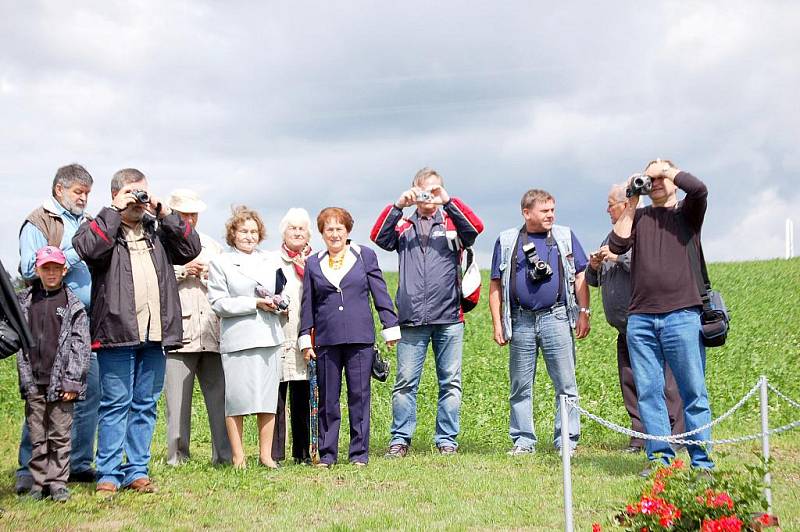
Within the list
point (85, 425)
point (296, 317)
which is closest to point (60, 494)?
point (85, 425)

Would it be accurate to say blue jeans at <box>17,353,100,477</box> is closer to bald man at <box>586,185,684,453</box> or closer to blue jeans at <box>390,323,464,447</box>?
blue jeans at <box>390,323,464,447</box>

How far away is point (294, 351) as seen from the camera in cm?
815

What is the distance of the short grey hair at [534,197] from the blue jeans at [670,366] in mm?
1670

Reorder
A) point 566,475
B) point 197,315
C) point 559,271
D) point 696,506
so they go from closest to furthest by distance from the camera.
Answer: point 696,506
point 566,475
point 197,315
point 559,271

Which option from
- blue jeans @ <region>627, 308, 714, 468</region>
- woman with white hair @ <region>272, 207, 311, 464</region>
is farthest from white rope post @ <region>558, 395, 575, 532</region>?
woman with white hair @ <region>272, 207, 311, 464</region>

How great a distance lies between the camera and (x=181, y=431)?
331 inches

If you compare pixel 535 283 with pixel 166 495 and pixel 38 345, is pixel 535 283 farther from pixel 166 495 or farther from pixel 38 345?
pixel 38 345

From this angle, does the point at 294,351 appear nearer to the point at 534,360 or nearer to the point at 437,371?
the point at 437,371

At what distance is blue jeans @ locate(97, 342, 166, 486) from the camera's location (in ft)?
21.8

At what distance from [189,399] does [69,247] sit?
213 cm

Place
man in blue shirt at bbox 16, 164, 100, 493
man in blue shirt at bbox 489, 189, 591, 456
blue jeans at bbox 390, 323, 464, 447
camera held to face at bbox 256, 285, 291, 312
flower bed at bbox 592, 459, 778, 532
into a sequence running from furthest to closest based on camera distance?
1. blue jeans at bbox 390, 323, 464, 447
2. man in blue shirt at bbox 489, 189, 591, 456
3. camera held to face at bbox 256, 285, 291, 312
4. man in blue shirt at bbox 16, 164, 100, 493
5. flower bed at bbox 592, 459, 778, 532

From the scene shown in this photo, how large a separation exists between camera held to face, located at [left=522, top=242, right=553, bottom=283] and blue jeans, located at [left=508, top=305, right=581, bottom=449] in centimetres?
34

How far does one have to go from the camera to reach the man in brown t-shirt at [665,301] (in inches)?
269

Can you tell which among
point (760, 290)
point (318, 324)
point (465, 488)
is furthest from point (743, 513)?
point (760, 290)
